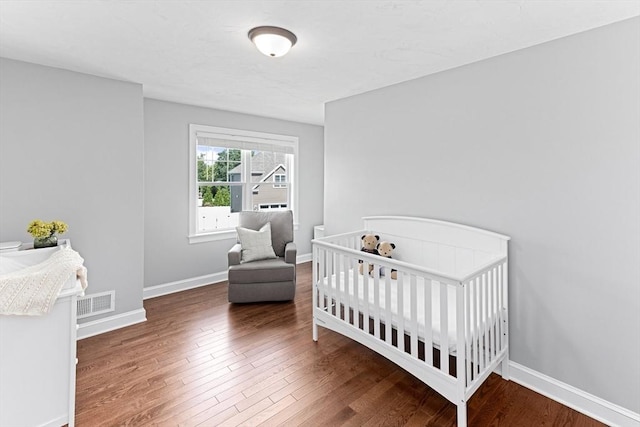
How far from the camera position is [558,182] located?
1.99 m

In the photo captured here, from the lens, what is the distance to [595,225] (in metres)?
1.86

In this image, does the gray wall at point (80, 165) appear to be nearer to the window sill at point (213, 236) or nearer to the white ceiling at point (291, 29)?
the white ceiling at point (291, 29)

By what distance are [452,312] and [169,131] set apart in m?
3.59

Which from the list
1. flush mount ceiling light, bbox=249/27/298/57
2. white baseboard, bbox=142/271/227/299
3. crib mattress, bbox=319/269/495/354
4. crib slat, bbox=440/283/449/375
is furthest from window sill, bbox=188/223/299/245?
crib slat, bbox=440/283/449/375

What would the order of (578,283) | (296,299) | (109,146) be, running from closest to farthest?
(578,283)
(109,146)
(296,299)

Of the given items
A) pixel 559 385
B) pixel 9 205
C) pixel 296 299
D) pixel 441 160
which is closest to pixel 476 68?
pixel 441 160

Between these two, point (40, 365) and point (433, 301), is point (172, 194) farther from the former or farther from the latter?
point (433, 301)

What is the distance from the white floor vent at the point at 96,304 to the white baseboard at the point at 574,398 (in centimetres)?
340

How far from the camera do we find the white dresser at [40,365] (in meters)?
1.48

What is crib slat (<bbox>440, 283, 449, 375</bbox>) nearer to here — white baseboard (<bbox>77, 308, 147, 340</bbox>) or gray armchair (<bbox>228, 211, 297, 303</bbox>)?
gray armchair (<bbox>228, 211, 297, 303</bbox>)

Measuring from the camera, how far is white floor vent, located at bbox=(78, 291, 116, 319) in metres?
2.72

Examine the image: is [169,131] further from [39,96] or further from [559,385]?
[559,385]

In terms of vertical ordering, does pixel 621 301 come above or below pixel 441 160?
below

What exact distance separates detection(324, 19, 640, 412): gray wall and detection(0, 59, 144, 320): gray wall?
9.09ft
